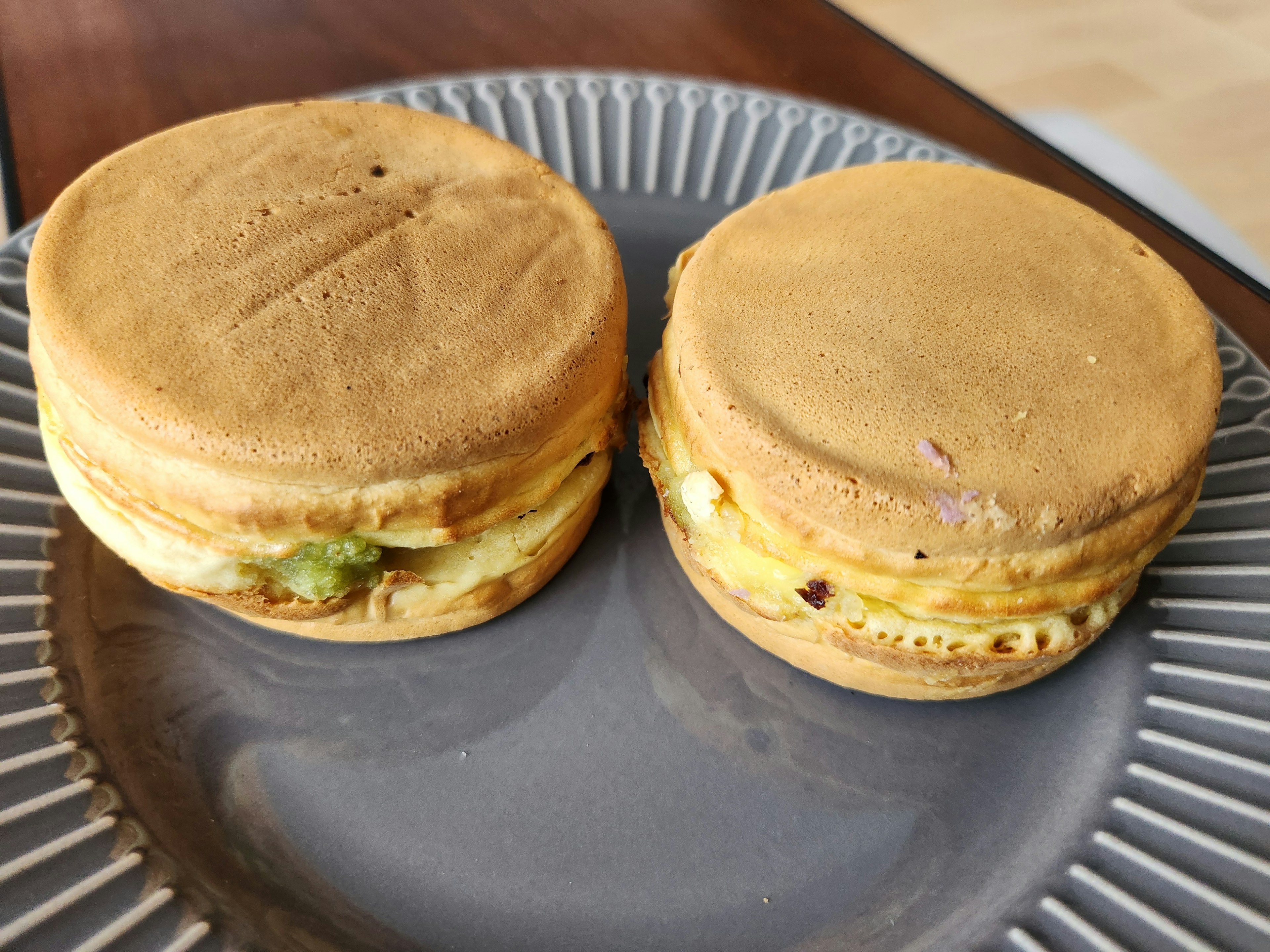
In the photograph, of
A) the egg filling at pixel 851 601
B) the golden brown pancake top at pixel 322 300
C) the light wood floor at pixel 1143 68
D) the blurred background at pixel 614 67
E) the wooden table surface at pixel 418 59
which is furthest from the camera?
the light wood floor at pixel 1143 68

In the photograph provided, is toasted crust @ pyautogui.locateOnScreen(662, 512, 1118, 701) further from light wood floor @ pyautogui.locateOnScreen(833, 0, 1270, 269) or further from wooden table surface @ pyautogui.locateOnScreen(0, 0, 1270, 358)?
light wood floor @ pyautogui.locateOnScreen(833, 0, 1270, 269)

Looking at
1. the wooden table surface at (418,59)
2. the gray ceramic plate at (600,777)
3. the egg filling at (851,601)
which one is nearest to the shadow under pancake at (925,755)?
the gray ceramic plate at (600,777)

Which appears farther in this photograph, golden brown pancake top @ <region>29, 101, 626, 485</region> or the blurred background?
the blurred background

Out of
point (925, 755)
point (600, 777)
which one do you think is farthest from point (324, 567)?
point (925, 755)

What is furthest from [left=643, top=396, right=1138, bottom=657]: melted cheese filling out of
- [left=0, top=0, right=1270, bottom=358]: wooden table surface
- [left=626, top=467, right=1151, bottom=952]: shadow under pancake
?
[left=0, top=0, right=1270, bottom=358]: wooden table surface

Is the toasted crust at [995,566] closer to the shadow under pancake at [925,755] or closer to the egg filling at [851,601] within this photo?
the egg filling at [851,601]

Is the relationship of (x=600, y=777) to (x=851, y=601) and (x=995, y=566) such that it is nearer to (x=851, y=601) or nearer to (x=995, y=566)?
(x=851, y=601)
